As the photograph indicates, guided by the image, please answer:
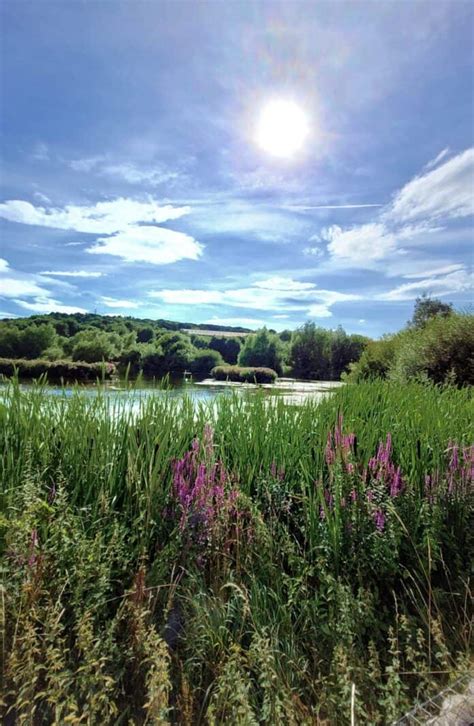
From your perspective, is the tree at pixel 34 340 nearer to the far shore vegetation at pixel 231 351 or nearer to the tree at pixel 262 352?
the far shore vegetation at pixel 231 351

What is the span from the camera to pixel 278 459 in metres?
2.57

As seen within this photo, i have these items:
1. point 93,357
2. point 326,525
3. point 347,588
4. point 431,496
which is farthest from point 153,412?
point 93,357

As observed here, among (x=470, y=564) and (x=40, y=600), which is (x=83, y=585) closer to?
(x=40, y=600)

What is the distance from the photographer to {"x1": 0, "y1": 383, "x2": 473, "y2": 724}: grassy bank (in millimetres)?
1349

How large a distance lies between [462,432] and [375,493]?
68.2 inches

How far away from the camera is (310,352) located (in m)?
29.1

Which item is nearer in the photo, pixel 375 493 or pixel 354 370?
pixel 375 493

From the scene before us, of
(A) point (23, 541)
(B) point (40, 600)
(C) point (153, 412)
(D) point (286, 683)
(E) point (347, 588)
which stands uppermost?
(C) point (153, 412)

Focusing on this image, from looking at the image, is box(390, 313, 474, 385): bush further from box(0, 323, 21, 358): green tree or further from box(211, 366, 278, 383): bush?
box(0, 323, 21, 358): green tree

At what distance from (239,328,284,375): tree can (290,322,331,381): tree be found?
1.18 meters

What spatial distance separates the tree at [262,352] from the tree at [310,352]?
118cm

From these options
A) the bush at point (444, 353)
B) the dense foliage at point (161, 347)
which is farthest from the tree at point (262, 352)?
the bush at point (444, 353)

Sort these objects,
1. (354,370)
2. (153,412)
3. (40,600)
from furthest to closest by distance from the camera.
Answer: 1. (354,370)
2. (153,412)
3. (40,600)

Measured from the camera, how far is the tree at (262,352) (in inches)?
1060
